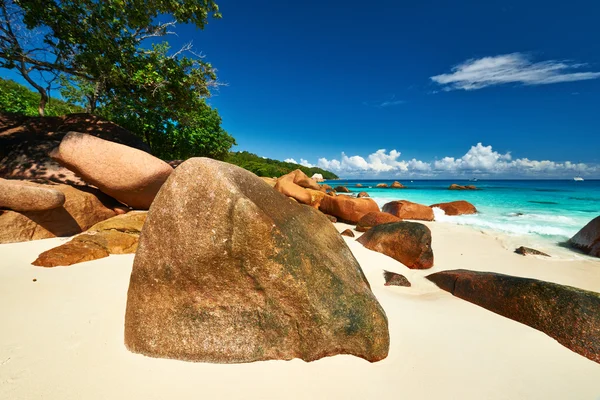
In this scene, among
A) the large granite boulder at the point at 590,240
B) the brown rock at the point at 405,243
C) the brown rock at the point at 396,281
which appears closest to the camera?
the brown rock at the point at 396,281

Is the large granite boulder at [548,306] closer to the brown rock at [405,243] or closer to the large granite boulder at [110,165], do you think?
the brown rock at [405,243]

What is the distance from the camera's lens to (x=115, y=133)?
8.97m

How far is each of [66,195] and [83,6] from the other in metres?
6.08

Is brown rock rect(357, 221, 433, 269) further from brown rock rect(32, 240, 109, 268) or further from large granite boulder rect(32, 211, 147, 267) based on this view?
brown rock rect(32, 240, 109, 268)

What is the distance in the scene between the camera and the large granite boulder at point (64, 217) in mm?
4945

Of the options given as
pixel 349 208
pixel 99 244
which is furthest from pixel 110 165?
pixel 349 208

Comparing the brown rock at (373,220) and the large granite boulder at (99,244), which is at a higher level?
the large granite boulder at (99,244)

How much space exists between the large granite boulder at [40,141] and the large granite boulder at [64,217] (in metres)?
1.03

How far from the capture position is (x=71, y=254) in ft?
13.4

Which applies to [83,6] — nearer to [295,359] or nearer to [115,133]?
[115,133]

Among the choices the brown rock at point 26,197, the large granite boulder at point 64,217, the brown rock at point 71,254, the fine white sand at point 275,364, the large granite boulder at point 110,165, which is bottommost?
the fine white sand at point 275,364

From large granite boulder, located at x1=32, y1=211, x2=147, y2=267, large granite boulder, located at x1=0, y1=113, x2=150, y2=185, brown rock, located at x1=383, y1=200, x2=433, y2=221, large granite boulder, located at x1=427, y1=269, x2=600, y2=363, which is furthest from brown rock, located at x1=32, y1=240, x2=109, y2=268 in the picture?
brown rock, located at x1=383, y1=200, x2=433, y2=221

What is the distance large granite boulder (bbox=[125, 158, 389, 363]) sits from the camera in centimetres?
216

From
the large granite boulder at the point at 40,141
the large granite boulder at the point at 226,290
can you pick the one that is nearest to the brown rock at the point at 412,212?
the large granite boulder at the point at 226,290
